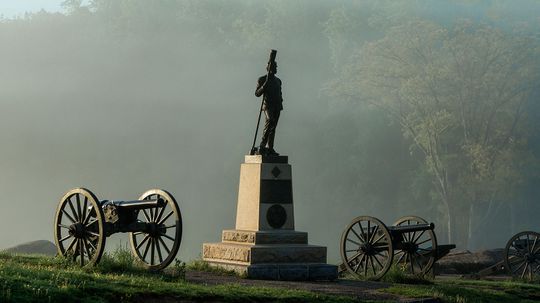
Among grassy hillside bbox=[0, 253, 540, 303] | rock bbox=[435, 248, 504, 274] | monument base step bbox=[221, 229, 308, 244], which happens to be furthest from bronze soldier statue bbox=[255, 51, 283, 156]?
rock bbox=[435, 248, 504, 274]

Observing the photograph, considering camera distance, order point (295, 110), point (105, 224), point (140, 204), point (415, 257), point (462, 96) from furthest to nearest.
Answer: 1. point (295, 110)
2. point (462, 96)
3. point (415, 257)
4. point (140, 204)
5. point (105, 224)

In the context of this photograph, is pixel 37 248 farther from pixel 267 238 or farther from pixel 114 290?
pixel 114 290

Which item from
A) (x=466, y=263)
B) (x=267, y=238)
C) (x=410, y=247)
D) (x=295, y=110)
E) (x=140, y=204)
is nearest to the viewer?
(x=140, y=204)

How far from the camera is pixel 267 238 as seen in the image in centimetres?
1568

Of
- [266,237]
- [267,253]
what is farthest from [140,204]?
[266,237]

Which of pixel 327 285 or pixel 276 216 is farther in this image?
pixel 276 216

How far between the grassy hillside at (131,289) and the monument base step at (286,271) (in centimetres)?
131

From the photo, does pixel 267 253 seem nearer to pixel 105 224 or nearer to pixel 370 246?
pixel 370 246

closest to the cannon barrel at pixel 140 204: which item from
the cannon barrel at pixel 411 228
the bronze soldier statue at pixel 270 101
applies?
the bronze soldier statue at pixel 270 101

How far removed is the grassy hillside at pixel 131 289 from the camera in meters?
10.1

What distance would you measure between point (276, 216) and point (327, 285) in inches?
95.1

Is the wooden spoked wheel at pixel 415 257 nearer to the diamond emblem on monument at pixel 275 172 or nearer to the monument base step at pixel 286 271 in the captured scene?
the monument base step at pixel 286 271

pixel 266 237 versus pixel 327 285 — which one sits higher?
pixel 266 237

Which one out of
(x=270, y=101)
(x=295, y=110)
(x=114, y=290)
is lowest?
(x=114, y=290)
